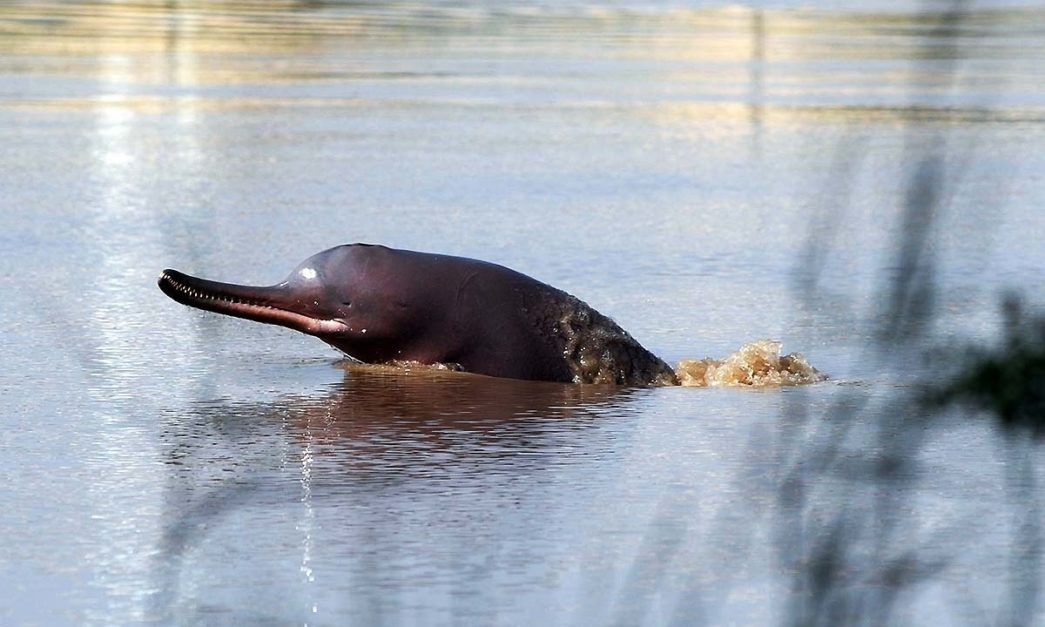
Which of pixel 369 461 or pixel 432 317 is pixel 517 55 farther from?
pixel 369 461

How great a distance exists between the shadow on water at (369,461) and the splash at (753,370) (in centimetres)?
32

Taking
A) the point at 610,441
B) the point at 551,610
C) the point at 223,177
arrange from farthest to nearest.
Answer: the point at 223,177
the point at 610,441
the point at 551,610

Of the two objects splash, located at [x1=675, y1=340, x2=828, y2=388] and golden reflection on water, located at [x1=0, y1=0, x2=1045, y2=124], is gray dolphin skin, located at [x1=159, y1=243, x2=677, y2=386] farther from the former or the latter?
golden reflection on water, located at [x1=0, y1=0, x2=1045, y2=124]

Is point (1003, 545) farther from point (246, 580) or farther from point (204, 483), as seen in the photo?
point (204, 483)

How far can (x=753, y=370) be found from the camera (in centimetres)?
677

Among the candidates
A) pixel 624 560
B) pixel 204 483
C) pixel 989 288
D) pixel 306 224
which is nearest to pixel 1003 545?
pixel 624 560

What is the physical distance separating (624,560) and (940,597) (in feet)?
2.34

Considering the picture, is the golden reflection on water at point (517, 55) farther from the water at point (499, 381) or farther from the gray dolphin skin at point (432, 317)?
the gray dolphin skin at point (432, 317)

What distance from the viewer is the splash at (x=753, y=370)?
22.0 feet

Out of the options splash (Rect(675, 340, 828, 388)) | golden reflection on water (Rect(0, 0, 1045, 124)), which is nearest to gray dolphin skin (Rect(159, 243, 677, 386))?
splash (Rect(675, 340, 828, 388))

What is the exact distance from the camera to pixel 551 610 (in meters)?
3.93

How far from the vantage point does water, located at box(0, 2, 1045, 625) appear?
13.1 feet

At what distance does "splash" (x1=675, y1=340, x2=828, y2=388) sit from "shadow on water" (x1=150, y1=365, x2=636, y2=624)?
1.05 ft

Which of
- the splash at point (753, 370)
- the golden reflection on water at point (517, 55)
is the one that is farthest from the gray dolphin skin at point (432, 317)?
the golden reflection on water at point (517, 55)
